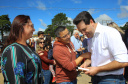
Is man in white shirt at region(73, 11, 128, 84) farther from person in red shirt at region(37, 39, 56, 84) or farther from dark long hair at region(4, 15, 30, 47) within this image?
person in red shirt at region(37, 39, 56, 84)

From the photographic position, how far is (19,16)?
140cm

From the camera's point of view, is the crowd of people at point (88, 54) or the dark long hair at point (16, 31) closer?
the crowd of people at point (88, 54)

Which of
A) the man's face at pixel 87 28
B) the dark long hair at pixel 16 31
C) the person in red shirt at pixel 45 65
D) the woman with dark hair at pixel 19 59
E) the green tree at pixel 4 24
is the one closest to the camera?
the woman with dark hair at pixel 19 59

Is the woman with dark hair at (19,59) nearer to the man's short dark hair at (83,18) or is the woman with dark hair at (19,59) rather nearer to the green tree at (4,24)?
the man's short dark hair at (83,18)

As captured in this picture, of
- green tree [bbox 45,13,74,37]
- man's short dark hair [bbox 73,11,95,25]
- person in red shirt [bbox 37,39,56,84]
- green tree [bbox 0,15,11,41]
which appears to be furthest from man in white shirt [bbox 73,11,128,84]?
green tree [bbox 45,13,74,37]

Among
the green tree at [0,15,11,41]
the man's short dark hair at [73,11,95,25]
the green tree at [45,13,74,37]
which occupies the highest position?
the green tree at [45,13,74,37]

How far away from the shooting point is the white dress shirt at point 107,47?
45.3 inches

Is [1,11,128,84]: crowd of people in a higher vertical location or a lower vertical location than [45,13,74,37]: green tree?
lower

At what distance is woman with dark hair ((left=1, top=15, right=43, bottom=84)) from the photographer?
1124mm

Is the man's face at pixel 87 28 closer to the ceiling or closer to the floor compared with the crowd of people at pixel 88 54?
closer to the ceiling

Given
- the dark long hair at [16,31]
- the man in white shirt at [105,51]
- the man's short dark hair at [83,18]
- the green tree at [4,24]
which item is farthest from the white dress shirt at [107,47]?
the green tree at [4,24]

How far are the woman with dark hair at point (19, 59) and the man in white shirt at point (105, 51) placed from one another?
672mm

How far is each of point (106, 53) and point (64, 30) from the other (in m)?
1.02

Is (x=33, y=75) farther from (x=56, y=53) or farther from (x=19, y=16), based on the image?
(x=19, y=16)
